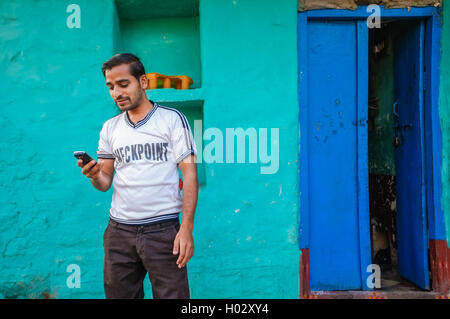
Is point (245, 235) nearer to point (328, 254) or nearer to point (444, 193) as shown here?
point (328, 254)

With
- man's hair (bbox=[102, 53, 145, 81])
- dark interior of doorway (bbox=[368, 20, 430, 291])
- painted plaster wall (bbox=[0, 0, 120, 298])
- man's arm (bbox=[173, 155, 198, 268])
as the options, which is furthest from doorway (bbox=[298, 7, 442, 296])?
painted plaster wall (bbox=[0, 0, 120, 298])

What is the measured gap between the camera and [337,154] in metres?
3.19

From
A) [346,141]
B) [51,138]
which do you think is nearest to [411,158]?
[346,141]

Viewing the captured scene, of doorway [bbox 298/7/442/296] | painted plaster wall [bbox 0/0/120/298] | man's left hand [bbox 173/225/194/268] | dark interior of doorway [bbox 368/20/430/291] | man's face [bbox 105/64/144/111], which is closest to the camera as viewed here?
man's left hand [bbox 173/225/194/268]

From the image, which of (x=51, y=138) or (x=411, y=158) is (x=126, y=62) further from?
(x=411, y=158)

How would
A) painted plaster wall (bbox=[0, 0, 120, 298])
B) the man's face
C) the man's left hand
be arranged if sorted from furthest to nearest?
painted plaster wall (bbox=[0, 0, 120, 298]), the man's face, the man's left hand

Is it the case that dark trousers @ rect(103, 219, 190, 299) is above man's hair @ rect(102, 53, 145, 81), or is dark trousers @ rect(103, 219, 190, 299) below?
below

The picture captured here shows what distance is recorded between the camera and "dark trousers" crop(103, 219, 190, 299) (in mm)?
1841

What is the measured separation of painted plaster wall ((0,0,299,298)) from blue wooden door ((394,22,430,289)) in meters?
1.12

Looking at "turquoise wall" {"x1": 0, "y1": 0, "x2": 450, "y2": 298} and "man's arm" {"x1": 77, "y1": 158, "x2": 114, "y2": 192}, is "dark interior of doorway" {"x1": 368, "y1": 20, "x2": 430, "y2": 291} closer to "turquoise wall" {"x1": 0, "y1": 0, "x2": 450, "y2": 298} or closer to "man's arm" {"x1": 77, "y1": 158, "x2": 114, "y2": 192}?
"turquoise wall" {"x1": 0, "y1": 0, "x2": 450, "y2": 298}

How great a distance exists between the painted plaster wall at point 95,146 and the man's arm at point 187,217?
1142mm

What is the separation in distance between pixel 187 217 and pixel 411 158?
2.44m

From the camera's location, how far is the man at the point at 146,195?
1.84 metres

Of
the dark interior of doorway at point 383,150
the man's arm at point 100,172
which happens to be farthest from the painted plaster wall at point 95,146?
the dark interior of doorway at point 383,150
